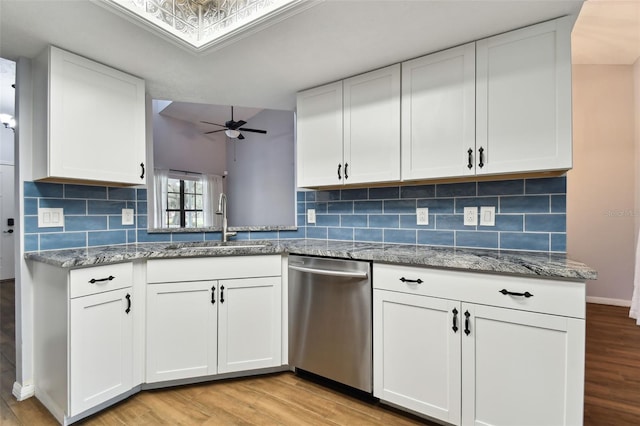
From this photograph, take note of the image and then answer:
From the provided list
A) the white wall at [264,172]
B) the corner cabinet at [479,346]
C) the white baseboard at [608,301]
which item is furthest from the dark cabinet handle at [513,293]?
the white wall at [264,172]

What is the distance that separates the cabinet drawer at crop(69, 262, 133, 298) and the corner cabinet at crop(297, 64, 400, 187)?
4.28 ft

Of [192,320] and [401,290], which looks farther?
[192,320]

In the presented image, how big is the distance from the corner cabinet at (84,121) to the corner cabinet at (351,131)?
3.85ft

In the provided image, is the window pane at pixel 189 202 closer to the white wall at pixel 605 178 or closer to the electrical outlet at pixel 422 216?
the electrical outlet at pixel 422 216

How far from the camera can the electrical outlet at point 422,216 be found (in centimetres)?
207

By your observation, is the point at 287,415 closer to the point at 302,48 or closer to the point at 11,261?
the point at 302,48

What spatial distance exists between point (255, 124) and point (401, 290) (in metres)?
5.33

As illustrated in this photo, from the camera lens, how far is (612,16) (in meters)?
2.82

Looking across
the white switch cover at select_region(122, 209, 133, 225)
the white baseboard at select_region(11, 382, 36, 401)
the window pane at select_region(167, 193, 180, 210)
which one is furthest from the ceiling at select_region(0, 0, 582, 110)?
the window pane at select_region(167, 193, 180, 210)

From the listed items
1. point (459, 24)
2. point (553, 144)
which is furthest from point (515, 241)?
point (459, 24)

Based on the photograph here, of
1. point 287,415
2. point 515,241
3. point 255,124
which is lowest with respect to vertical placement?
point 287,415

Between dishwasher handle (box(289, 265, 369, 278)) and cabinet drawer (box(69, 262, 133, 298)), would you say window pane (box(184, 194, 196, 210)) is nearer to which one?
cabinet drawer (box(69, 262, 133, 298))

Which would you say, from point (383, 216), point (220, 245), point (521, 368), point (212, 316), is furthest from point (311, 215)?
point (521, 368)

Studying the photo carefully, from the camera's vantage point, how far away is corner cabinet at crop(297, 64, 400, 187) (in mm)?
1971
